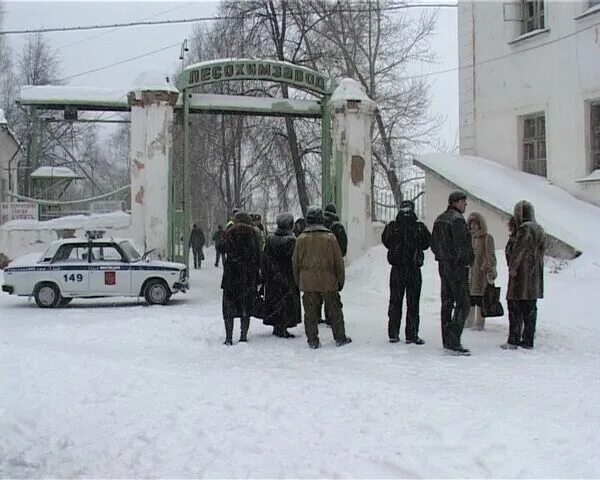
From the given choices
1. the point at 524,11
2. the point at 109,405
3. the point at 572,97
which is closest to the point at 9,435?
the point at 109,405

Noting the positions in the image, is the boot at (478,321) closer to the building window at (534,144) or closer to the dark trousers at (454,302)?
the dark trousers at (454,302)

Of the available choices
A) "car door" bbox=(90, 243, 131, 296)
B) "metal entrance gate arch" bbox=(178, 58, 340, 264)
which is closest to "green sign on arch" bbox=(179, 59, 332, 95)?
"metal entrance gate arch" bbox=(178, 58, 340, 264)

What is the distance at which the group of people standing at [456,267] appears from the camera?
834cm

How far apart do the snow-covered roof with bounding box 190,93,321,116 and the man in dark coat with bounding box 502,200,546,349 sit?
1062cm

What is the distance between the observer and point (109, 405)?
599 centimetres

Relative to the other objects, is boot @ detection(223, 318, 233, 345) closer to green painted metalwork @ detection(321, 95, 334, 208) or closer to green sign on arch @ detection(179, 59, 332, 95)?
green painted metalwork @ detection(321, 95, 334, 208)

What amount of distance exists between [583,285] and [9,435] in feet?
32.3

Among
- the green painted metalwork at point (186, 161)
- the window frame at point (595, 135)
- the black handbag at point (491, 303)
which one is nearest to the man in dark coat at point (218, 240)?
the green painted metalwork at point (186, 161)

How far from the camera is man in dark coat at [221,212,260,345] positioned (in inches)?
361

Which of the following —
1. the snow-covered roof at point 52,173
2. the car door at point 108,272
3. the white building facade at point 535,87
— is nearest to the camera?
the car door at point 108,272

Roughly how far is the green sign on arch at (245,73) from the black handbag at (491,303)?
33.5 feet

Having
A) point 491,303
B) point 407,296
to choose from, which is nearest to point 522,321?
point 491,303

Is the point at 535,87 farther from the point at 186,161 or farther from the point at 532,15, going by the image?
the point at 186,161

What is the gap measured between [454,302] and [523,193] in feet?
29.6
